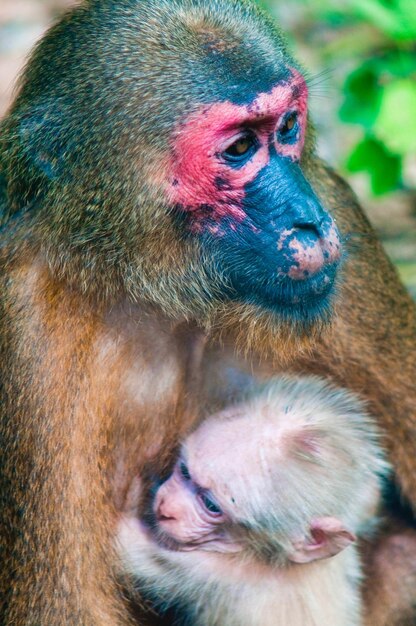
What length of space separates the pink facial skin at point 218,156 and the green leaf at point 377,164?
372cm

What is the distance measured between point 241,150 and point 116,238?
59cm

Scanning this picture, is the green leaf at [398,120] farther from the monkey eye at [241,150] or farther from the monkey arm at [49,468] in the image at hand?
the monkey arm at [49,468]

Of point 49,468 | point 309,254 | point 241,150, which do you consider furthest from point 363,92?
point 49,468

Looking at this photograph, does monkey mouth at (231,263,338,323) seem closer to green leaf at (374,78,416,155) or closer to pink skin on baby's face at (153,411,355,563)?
pink skin on baby's face at (153,411,355,563)

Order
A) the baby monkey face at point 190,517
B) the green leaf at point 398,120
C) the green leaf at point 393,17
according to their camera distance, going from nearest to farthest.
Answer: the baby monkey face at point 190,517 → the green leaf at point 398,120 → the green leaf at point 393,17

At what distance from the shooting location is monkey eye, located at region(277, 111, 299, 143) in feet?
14.7

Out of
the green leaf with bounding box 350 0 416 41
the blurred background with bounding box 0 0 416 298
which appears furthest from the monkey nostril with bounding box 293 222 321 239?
the green leaf with bounding box 350 0 416 41

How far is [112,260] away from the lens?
14.8ft

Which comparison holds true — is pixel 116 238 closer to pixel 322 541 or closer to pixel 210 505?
pixel 210 505

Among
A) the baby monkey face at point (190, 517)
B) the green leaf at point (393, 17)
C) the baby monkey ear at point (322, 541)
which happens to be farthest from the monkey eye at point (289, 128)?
the green leaf at point (393, 17)

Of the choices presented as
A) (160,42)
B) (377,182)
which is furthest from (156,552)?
(377,182)

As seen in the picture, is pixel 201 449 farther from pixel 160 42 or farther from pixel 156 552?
pixel 160 42

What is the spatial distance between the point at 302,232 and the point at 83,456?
126 cm

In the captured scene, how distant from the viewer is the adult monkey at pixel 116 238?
4.36 meters
